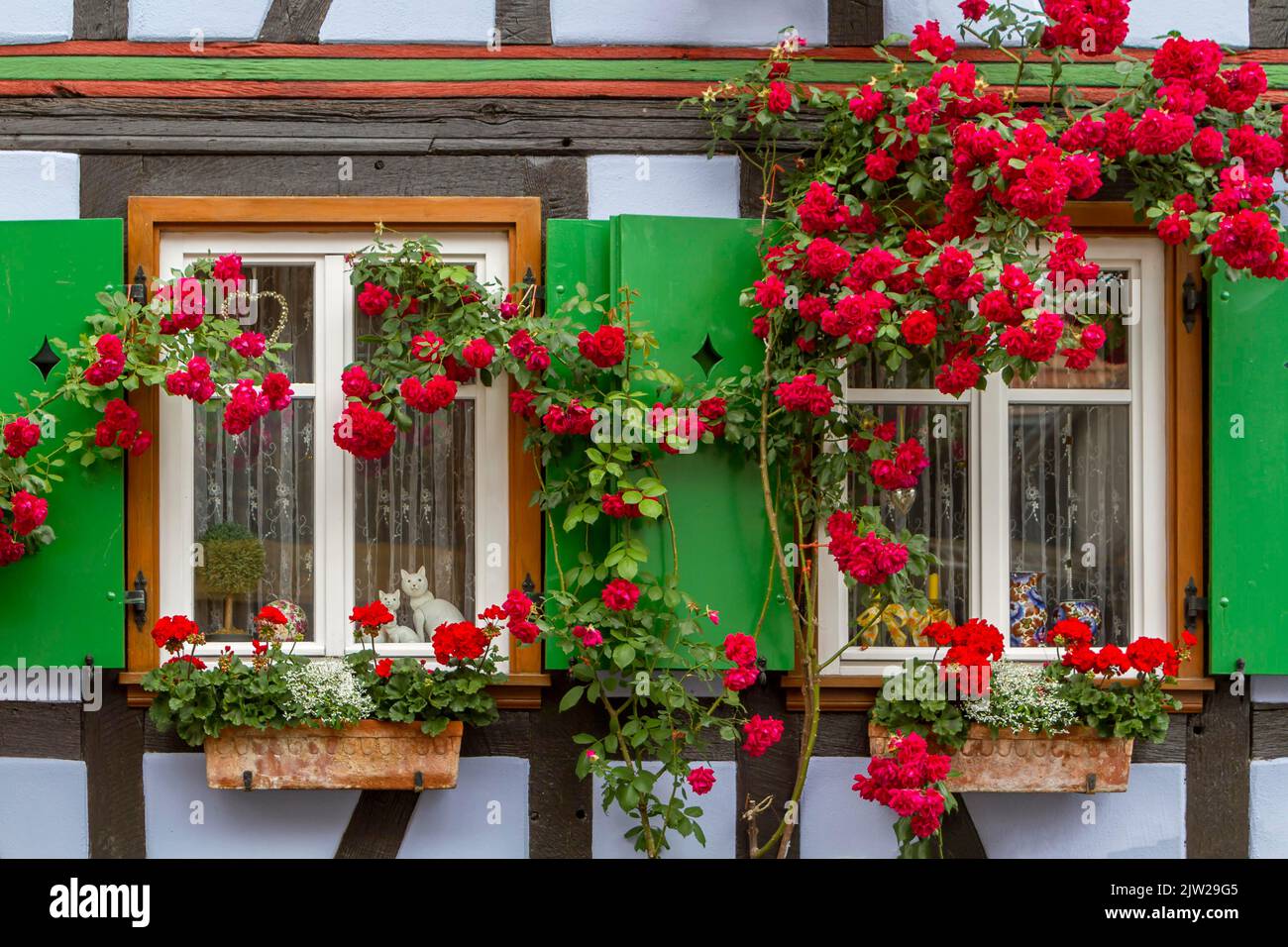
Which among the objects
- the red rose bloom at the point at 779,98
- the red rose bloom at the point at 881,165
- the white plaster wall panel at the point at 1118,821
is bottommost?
the white plaster wall panel at the point at 1118,821

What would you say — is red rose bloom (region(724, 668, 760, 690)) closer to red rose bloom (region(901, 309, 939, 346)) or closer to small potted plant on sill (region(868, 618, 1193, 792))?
small potted plant on sill (region(868, 618, 1193, 792))

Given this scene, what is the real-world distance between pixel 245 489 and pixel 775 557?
158 centimetres

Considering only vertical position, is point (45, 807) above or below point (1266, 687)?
below

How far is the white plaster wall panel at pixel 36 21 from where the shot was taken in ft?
11.3

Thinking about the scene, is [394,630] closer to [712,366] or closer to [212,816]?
[212,816]

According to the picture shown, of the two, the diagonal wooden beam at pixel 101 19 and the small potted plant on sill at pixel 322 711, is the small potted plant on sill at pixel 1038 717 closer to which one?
the small potted plant on sill at pixel 322 711

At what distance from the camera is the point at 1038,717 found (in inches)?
129

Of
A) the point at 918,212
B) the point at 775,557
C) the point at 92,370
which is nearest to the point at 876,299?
the point at 918,212

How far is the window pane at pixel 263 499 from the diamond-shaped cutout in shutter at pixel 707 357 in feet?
3.83

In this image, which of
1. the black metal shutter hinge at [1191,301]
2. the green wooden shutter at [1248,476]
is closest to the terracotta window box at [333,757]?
the green wooden shutter at [1248,476]

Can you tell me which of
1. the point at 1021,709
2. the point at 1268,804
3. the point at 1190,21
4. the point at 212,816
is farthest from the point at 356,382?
the point at 1268,804

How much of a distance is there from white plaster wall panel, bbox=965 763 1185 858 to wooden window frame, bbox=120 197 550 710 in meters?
1.51

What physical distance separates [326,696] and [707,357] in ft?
4.70

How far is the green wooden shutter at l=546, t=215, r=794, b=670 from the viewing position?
338cm
